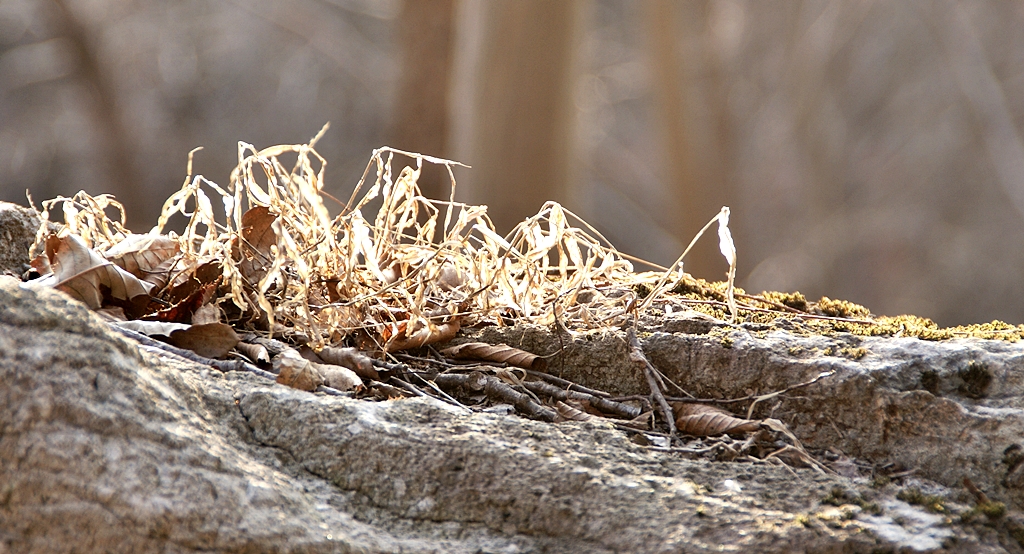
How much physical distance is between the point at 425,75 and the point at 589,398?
574 centimetres

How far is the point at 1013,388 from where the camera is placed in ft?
3.69

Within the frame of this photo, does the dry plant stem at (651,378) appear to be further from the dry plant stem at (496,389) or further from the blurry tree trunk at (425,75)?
the blurry tree trunk at (425,75)

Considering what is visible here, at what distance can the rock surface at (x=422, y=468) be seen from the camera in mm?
813

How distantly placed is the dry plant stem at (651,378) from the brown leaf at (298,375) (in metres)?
0.44

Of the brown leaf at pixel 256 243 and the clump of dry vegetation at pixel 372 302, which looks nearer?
the clump of dry vegetation at pixel 372 302

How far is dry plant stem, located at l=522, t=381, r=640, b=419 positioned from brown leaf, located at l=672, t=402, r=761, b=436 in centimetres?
6

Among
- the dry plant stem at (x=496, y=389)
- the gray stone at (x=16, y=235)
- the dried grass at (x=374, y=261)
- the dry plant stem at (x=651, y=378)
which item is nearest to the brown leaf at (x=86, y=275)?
the dried grass at (x=374, y=261)

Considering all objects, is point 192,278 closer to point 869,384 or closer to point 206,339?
point 206,339

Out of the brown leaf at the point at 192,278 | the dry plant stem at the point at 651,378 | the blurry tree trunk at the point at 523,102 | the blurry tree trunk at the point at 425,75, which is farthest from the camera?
the blurry tree trunk at the point at 425,75

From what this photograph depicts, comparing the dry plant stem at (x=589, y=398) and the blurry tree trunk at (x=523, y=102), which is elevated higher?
the blurry tree trunk at (x=523, y=102)

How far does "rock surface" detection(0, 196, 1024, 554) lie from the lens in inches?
32.0

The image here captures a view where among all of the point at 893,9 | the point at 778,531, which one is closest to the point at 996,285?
the point at 893,9

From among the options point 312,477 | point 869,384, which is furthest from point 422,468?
point 869,384

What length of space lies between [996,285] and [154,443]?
1156 cm
